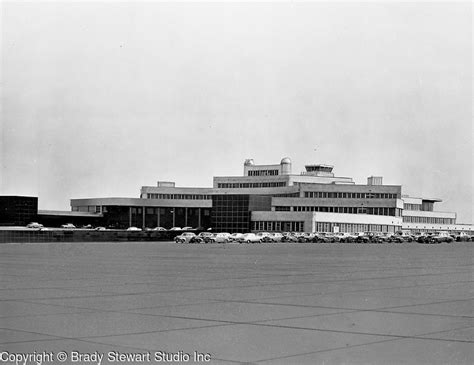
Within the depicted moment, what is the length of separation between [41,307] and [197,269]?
57.3 ft

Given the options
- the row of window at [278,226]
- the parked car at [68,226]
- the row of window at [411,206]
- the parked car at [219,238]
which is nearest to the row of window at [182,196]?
the parked car at [68,226]

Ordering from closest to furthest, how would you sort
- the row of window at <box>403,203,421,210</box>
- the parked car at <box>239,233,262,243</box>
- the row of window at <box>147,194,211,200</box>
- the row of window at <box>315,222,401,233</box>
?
the parked car at <box>239,233,262,243</box> < the row of window at <box>315,222,401,233</box> < the row of window at <box>147,194,211,200</box> < the row of window at <box>403,203,421,210</box>

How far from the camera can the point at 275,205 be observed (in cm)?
15225

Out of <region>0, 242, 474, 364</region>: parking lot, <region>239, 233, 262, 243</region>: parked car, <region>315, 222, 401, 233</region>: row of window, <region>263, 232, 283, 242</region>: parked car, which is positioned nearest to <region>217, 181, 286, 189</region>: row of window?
<region>315, 222, 401, 233</region>: row of window

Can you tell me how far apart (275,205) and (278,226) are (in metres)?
7.52

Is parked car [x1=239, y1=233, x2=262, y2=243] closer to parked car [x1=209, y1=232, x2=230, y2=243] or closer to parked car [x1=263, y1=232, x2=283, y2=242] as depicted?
parked car [x1=209, y1=232, x2=230, y2=243]

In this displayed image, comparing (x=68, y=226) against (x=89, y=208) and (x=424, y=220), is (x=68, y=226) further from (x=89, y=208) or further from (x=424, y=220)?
(x=424, y=220)

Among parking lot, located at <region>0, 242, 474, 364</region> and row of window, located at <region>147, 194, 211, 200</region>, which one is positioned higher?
row of window, located at <region>147, 194, 211, 200</region>

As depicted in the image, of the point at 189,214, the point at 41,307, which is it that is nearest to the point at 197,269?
the point at 41,307

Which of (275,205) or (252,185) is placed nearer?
(275,205)

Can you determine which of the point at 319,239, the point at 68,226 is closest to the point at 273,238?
the point at 319,239

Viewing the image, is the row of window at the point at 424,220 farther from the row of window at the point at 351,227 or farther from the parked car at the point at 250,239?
the parked car at the point at 250,239

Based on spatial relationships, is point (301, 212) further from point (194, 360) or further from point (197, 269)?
point (194, 360)

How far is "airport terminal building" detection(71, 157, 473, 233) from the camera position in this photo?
480 feet
